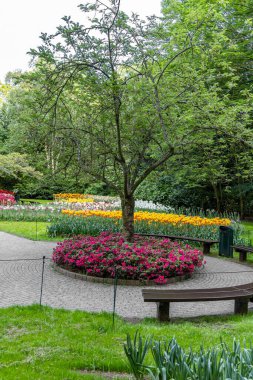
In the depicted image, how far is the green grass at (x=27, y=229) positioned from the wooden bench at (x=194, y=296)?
26.0ft

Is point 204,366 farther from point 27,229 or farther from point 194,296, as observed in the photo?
point 27,229

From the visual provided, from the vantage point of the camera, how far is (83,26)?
24.4 feet

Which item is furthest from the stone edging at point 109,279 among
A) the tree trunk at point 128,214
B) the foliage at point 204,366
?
the foliage at point 204,366

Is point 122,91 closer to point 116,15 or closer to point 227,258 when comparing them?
point 116,15

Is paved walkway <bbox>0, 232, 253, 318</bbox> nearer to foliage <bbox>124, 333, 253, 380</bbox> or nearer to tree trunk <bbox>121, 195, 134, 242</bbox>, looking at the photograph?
tree trunk <bbox>121, 195, 134, 242</bbox>

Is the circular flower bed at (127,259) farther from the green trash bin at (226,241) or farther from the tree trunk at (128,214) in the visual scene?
the green trash bin at (226,241)

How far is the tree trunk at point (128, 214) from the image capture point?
9477 millimetres

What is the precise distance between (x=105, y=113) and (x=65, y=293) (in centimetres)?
403

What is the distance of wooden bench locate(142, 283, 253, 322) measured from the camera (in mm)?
5426

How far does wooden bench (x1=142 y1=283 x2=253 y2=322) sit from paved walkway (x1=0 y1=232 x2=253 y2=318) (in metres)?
0.35

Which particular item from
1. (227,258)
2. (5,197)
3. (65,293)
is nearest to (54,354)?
(65,293)

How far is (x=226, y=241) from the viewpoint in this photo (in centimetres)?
1107

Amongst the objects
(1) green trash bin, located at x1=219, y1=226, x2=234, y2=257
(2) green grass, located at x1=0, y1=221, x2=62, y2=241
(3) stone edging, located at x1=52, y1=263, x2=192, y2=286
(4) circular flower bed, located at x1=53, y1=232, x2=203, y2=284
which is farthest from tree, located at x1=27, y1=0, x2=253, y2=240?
(2) green grass, located at x1=0, y1=221, x2=62, y2=241

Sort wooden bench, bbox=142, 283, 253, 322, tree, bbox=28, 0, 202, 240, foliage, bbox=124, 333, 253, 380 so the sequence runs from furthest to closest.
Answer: tree, bbox=28, 0, 202, 240 < wooden bench, bbox=142, 283, 253, 322 < foliage, bbox=124, 333, 253, 380
